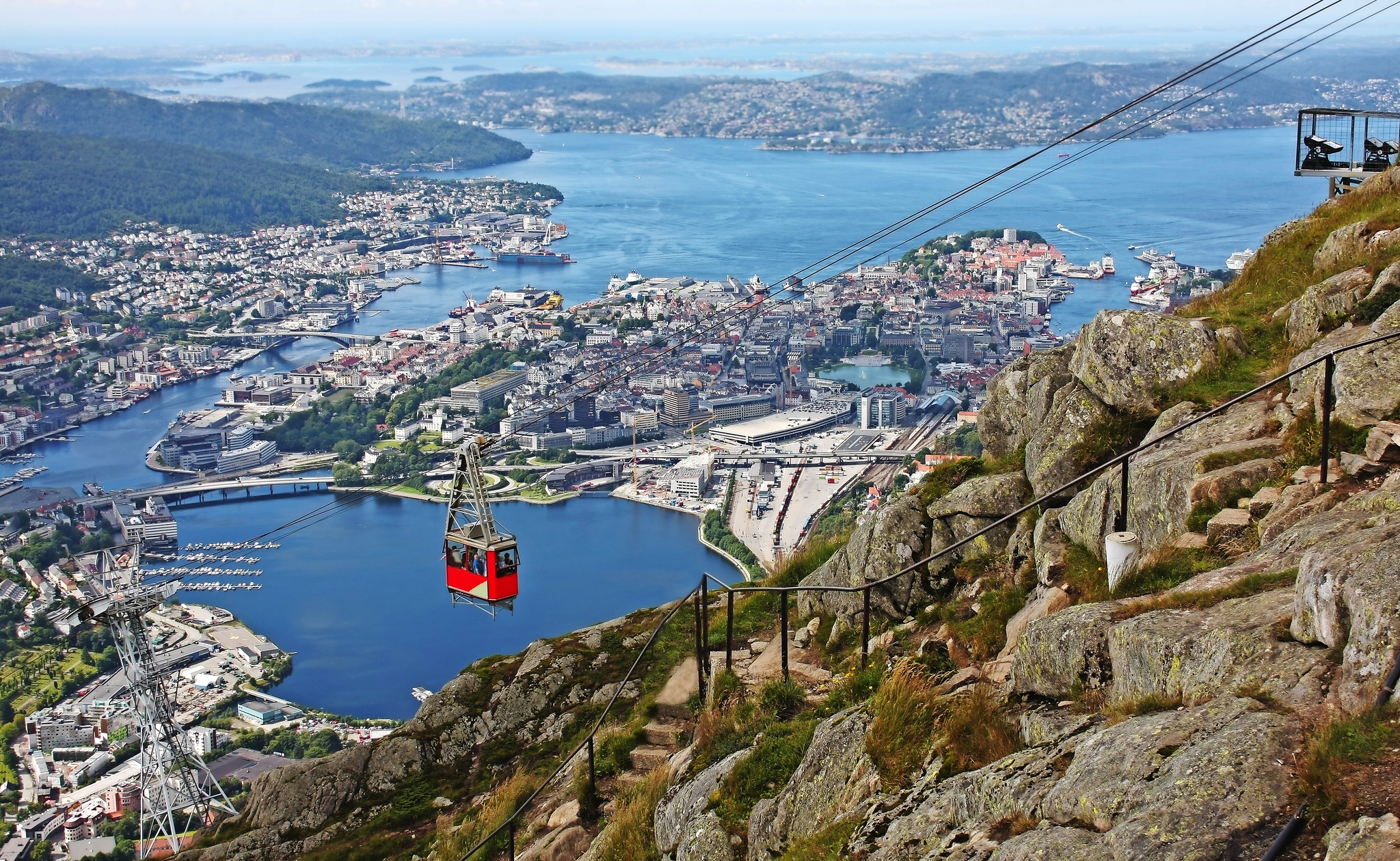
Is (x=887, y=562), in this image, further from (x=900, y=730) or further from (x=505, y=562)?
(x=505, y=562)

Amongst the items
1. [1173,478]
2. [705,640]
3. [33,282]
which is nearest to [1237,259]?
[1173,478]

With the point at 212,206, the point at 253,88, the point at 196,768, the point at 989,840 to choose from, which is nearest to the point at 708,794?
the point at 989,840

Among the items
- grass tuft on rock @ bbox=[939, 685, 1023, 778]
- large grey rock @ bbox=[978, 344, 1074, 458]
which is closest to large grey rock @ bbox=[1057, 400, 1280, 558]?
large grey rock @ bbox=[978, 344, 1074, 458]

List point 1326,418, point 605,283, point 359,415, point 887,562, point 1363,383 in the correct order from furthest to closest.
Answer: point 605,283
point 359,415
point 887,562
point 1363,383
point 1326,418

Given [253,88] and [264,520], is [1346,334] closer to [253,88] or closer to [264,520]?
[264,520]

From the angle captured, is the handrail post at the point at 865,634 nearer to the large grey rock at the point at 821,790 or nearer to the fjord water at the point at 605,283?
the large grey rock at the point at 821,790

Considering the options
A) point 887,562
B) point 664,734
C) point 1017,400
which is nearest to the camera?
point 664,734
